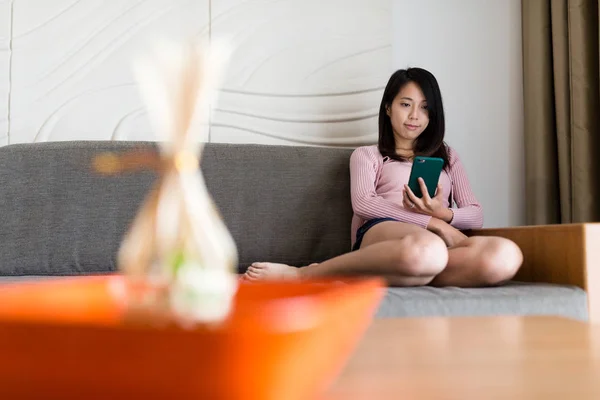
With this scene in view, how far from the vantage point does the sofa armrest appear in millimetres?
1466

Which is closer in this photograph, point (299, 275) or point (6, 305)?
point (6, 305)

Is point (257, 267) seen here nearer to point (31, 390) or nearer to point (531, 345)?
point (531, 345)

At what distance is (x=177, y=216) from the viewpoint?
35 cm

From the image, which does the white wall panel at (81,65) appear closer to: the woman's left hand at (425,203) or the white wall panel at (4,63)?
the white wall panel at (4,63)

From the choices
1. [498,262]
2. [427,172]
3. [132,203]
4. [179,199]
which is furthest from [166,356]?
[132,203]

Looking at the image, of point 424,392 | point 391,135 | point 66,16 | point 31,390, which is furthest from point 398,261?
point 66,16

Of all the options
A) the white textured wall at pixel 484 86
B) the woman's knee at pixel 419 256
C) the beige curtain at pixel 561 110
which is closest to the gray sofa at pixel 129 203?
the woman's knee at pixel 419 256

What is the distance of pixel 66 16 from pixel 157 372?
2142mm

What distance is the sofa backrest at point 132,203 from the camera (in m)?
1.87

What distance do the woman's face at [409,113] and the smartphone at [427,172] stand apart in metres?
0.35

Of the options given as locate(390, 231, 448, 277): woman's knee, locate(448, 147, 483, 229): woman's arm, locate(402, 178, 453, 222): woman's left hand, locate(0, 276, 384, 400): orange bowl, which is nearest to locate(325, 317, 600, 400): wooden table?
locate(0, 276, 384, 400): orange bowl

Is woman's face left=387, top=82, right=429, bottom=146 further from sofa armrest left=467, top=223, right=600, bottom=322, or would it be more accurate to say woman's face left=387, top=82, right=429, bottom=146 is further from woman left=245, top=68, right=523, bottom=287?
sofa armrest left=467, top=223, right=600, bottom=322

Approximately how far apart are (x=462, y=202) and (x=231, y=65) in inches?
38.1

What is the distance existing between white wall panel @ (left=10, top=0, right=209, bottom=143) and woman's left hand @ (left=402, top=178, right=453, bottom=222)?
95 cm
